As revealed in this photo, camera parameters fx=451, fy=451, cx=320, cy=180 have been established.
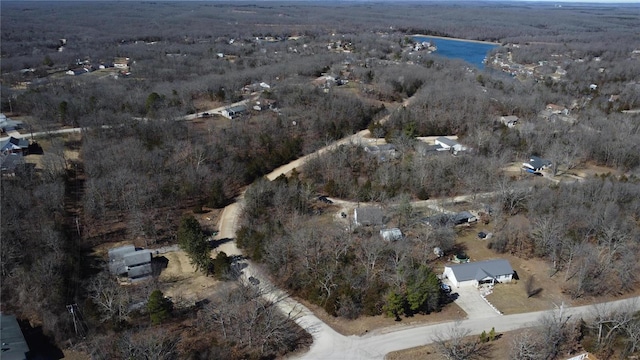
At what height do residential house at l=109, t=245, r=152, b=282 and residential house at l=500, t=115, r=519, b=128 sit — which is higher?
residential house at l=500, t=115, r=519, b=128

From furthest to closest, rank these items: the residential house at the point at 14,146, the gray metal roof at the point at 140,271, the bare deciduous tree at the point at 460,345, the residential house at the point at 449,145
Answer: the residential house at the point at 449,145 → the residential house at the point at 14,146 → the gray metal roof at the point at 140,271 → the bare deciduous tree at the point at 460,345

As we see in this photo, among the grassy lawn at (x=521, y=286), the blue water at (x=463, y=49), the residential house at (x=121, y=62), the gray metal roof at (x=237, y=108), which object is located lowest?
the grassy lawn at (x=521, y=286)

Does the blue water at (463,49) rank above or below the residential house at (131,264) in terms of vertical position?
above

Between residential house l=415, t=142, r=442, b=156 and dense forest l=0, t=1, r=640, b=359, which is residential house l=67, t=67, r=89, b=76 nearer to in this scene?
dense forest l=0, t=1, r=640, b=359

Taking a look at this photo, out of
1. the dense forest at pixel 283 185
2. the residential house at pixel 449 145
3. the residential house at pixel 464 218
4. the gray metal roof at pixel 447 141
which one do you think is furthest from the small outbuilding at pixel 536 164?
the residential house at pixel 464 218

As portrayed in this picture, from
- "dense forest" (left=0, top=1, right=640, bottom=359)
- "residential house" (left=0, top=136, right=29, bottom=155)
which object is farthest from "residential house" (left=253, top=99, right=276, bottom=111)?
"residential house" (left=0, top=136, right=29, bottom=155)

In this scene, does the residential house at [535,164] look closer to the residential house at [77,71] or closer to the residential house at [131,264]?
the residential house at [131,264]

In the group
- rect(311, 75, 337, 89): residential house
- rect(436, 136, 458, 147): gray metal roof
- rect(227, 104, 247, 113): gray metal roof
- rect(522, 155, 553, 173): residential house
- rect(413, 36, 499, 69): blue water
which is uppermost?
rect(413, 36, 499, 69): blue water
